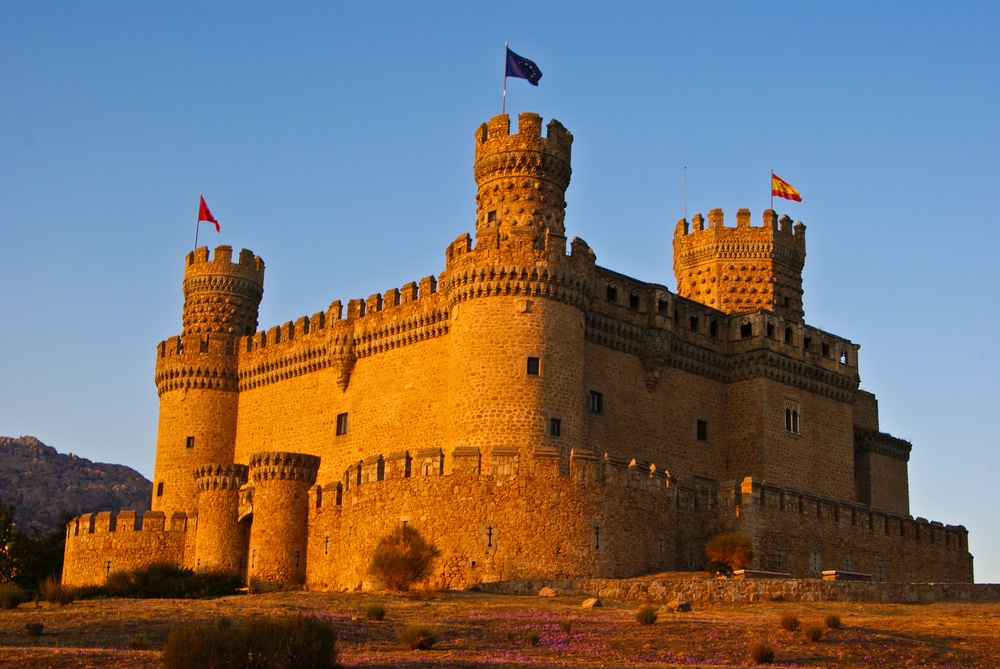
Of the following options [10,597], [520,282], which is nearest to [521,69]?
[520,282]

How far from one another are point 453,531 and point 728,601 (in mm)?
6665

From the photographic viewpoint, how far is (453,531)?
32.6 meters

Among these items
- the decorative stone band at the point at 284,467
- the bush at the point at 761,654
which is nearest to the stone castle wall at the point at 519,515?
the decorative stone band at the point at 284,467

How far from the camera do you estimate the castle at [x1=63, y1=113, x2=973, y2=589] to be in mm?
33219

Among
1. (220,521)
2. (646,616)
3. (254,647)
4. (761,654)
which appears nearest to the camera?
(254,647)

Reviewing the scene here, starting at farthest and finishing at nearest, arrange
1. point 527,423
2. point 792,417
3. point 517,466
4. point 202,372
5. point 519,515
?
point 202,372 < point 792,417 < point 527,423 < point 517,466 < point 519,515

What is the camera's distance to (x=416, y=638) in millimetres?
22266

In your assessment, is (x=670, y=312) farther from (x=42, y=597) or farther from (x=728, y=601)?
(x=42, y=597)

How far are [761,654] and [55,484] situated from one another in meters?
63.6

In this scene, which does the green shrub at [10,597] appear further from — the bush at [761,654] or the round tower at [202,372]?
the round tower at [202,372]

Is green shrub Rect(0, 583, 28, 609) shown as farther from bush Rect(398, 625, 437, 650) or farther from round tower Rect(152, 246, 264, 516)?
round tower Rect(152, 246, 264, 516)

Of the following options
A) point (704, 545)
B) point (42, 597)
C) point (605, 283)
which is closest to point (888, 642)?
point (704, 545)

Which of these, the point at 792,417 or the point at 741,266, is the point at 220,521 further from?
the point at 741,266

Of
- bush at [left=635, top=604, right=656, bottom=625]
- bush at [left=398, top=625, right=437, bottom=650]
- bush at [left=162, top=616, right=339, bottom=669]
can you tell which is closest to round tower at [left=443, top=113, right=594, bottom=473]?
bush at [left=635, top=604, right=656, bottom=625]
